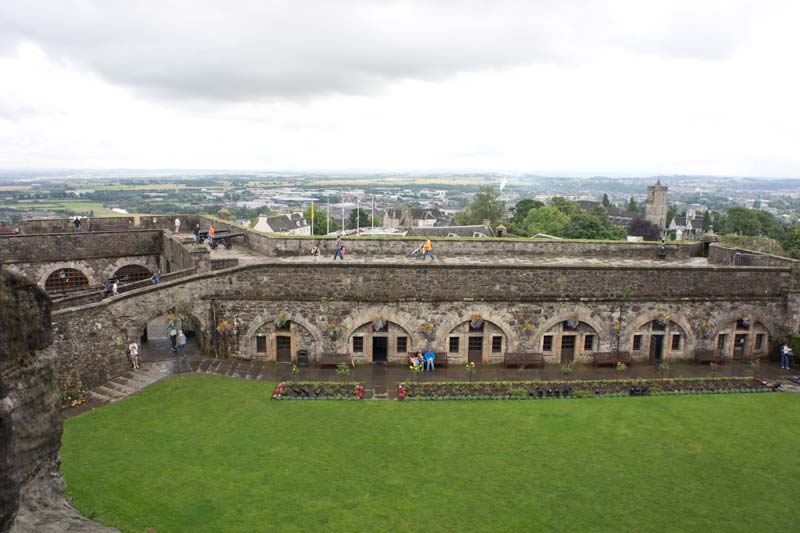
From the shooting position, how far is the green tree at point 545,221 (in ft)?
316

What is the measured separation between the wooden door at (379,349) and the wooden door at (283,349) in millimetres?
3870

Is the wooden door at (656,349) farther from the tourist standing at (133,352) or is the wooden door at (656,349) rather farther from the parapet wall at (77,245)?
the parapet wall at (77,245)

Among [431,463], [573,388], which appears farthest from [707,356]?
[431,463]

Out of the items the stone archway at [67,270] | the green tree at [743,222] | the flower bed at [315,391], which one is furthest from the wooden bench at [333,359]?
the green tree at [743,222]

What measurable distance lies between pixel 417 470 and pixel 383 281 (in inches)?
413

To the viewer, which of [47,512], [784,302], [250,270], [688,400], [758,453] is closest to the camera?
[47,512]

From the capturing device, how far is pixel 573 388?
22.4 meters

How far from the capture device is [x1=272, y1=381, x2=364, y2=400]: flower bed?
21328 millimetres

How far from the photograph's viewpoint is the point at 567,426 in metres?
19.4

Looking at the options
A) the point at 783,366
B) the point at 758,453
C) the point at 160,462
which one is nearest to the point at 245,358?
the point at 160,462

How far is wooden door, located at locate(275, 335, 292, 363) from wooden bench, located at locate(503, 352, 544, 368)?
32.6ft

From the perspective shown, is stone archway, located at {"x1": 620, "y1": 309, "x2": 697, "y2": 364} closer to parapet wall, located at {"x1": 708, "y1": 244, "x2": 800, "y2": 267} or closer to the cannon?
parapet wall, located at {"x1": 708, "y1": 244, "x2": 800, "y2": 267}

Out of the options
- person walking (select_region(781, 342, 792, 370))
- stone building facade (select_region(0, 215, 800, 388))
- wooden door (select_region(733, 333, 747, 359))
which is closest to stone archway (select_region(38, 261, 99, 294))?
stone building facade (select_region(0, 215, 800, 388))

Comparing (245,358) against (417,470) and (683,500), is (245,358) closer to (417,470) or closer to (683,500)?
(417,470)
